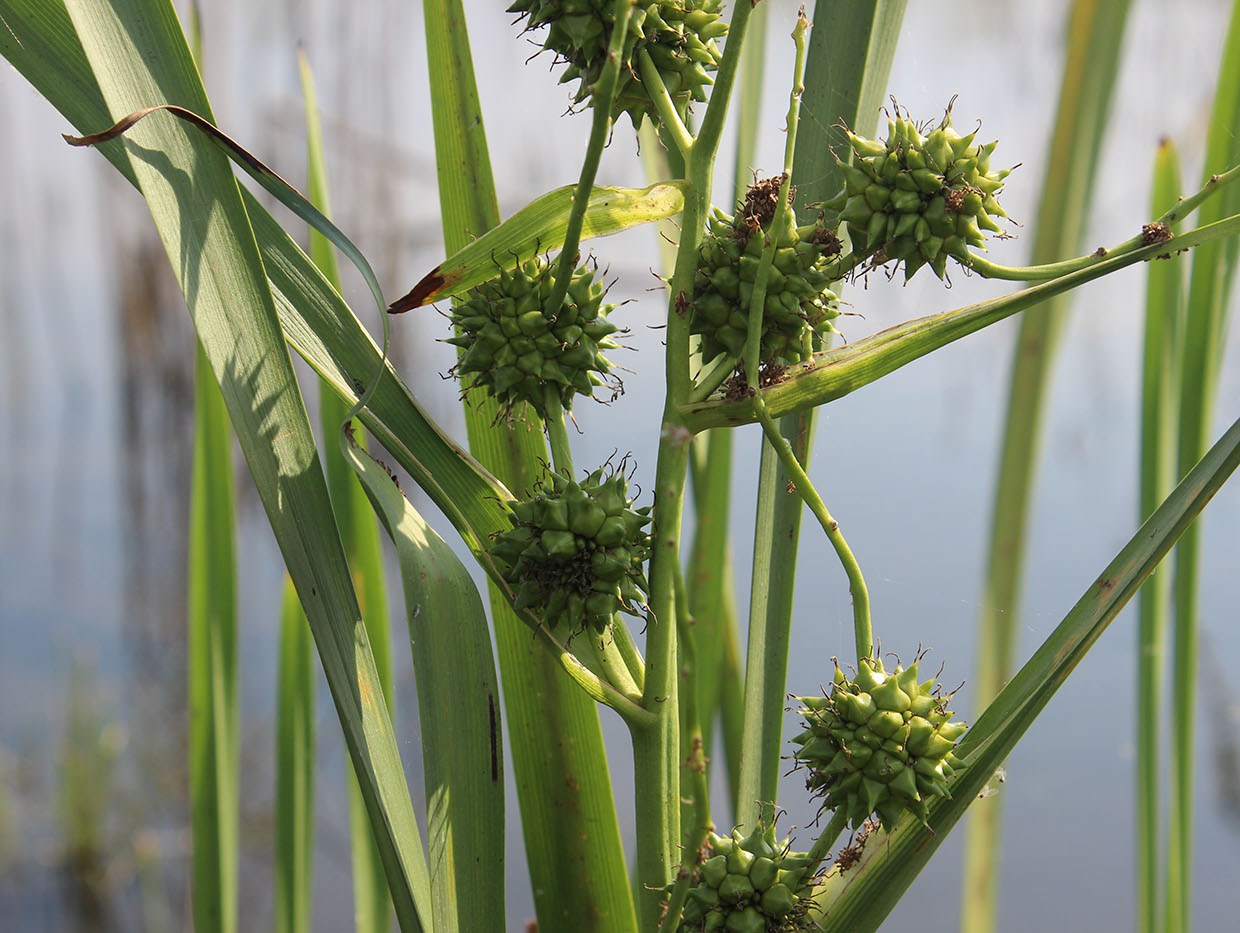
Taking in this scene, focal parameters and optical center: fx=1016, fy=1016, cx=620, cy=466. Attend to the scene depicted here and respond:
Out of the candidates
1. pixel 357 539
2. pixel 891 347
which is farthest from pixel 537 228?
pixel 357 539

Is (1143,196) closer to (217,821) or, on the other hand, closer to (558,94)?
(558,94)

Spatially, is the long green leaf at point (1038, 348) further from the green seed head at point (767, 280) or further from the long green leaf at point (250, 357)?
the long green leaf at point (250, 357)

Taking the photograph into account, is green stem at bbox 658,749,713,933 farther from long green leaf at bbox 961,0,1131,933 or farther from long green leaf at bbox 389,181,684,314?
long green leaf at bbox 961,0,1131,933

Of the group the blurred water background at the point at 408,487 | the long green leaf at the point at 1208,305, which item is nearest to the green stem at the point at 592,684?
the long green leaf at the point at 1208,305

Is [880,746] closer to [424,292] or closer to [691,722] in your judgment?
[691,722]

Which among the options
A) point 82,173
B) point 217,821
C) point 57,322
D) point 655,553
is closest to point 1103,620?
point 655,553
